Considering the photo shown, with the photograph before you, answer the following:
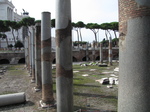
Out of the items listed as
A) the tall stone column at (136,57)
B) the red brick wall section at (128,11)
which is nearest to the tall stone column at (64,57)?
the red brick wall section at (128,11)

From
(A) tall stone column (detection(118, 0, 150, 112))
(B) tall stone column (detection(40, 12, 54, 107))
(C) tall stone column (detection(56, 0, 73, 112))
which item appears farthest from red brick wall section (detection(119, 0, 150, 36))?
(B) tall stone column (detection(40, 12, 54, 107))

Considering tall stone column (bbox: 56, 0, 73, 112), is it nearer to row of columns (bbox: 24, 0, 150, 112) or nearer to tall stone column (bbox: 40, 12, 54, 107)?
row of columns (bbox: 24, 0, 150, 112)

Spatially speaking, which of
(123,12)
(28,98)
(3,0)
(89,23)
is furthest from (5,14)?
(123,12)

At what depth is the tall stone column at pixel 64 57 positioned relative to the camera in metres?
4.44

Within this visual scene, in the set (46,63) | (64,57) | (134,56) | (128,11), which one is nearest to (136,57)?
(134,56)

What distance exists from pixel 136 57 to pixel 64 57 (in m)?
2.21

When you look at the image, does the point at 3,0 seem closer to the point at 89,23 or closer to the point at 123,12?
the point at 89,23

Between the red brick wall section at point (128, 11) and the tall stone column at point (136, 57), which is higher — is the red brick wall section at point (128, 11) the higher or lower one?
the higher one

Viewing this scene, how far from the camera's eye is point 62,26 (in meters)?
4.47

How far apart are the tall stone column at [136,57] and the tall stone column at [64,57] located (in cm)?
194

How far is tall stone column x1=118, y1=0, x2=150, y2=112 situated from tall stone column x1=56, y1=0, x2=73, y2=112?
1942 millimetres

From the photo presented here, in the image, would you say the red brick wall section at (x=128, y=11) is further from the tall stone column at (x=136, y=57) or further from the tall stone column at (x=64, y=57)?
the tall stone column at (x=64, y=57)

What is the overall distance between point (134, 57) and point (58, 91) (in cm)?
259

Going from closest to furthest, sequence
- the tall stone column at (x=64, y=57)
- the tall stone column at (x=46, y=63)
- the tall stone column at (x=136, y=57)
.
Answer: the tall stone column at (x=136, y=57)
the tall stone column at (x=64, y=57)
the tall stone column at (x=46, y=63)
